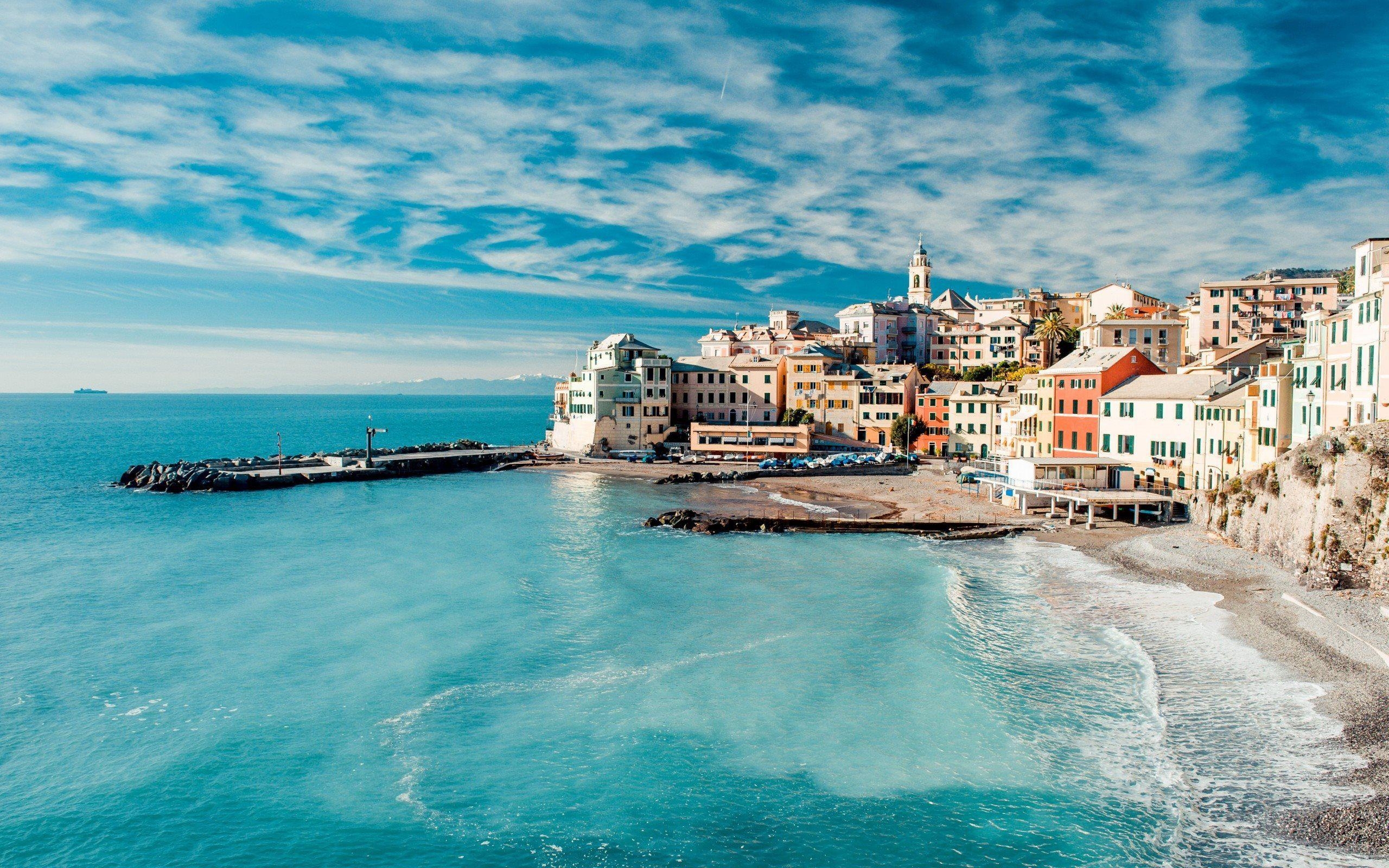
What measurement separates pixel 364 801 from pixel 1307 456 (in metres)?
40.5

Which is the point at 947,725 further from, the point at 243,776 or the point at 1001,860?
the point at 243,776

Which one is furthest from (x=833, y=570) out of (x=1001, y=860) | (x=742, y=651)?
(x=1001, y=860)

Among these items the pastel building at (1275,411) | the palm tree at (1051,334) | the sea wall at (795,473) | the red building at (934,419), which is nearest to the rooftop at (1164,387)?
the pastel building at (1275,411)

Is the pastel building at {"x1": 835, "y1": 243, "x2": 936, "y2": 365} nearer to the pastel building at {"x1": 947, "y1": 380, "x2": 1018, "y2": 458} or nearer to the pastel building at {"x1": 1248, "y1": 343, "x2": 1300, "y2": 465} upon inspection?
the pastel building at {"x1": 947, "y1": 380, "x2": 1018, "y2": 458}

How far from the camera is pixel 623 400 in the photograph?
331ft

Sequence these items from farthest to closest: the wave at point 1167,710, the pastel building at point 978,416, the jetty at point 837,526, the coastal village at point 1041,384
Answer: the pastel building at point 978,416 → the jetty at point 837,526 → the coastal village at point 1041,384 → the wave at point 1167,710

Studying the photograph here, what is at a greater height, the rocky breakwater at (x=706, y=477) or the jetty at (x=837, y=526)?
the rocky breakwater at (x=706, y=477)

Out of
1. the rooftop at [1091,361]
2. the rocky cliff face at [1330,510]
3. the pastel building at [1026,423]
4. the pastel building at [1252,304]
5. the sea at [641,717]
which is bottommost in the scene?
the sea at [641,717]

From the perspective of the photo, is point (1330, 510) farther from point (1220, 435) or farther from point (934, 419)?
point (934, 419)

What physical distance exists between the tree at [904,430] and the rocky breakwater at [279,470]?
45957 millimetres

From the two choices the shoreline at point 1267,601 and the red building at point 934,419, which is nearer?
the shoreline at point 1267,601

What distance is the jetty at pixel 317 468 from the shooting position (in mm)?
76250

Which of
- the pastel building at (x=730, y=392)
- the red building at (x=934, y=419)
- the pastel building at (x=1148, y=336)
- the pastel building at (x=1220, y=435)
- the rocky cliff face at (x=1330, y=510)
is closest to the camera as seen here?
the rocky cliff face at (x=1330, y=510)

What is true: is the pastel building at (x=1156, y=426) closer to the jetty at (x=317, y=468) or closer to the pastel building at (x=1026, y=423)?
the pastel building at (x=1026, y=423)
